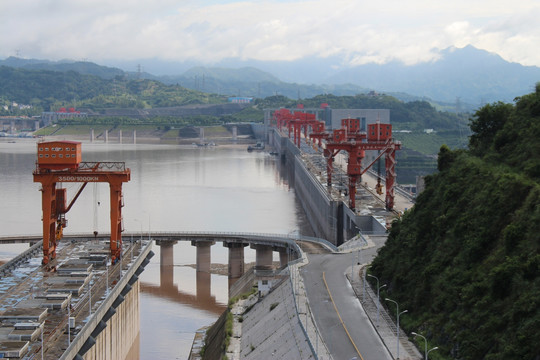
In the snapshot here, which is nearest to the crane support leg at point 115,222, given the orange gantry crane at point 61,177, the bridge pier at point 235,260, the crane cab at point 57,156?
the orange gantry crane at point 61,177

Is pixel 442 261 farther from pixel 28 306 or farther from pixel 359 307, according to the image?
pixel 28 306

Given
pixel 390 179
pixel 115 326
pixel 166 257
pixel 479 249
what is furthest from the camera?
pixel 390 179

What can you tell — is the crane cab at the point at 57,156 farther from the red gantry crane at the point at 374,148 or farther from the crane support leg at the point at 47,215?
the red gantry crane at the point at 374,148

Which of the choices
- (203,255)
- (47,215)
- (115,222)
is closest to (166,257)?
(203,255)

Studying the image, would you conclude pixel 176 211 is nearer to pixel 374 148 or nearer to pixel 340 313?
pixel 374 148

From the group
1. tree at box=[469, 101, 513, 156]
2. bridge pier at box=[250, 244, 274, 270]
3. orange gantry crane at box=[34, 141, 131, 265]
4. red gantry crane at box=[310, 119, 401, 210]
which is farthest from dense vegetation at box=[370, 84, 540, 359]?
red gantry crane at box=[310, 119, 401, 210]

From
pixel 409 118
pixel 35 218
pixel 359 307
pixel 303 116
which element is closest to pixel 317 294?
pixel 359 307
